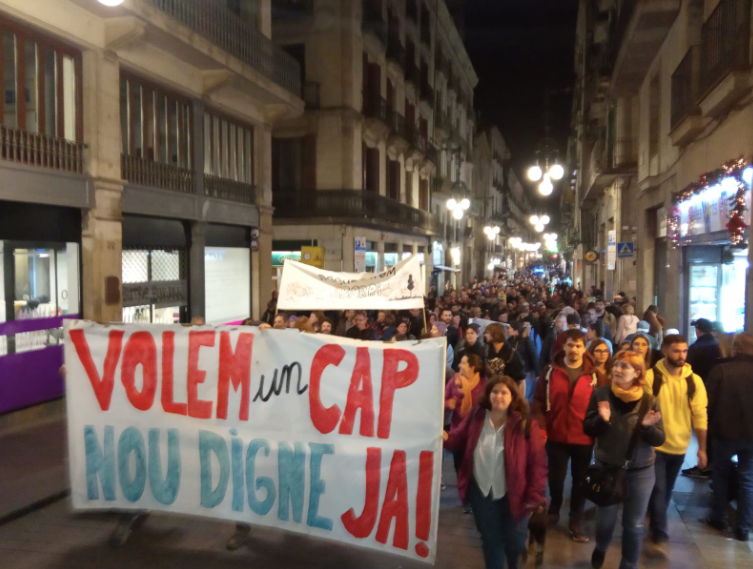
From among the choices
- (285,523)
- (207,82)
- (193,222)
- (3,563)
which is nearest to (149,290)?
(193,222)

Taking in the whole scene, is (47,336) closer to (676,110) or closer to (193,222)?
(193,222)

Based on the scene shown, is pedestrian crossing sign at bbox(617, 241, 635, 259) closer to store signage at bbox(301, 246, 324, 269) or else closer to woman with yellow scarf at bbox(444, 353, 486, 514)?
store signage at bbox(301, 246, 324, 269)

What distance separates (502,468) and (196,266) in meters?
11.3

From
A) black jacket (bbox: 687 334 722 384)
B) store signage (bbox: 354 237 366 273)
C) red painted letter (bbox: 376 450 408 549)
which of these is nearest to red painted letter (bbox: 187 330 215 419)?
red painted letter (bbox: 376 450 408 549)

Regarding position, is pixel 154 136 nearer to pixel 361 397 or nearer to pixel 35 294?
pixel 35 294

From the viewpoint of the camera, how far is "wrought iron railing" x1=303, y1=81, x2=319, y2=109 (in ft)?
72.0

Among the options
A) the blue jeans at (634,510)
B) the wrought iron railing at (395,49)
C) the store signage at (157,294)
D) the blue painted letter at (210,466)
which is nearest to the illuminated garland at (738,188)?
the blue jeans at (634,510)

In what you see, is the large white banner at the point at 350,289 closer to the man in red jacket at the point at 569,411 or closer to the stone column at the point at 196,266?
the man in red jacket at the point at 569,411

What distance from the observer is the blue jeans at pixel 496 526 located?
13.3 ft

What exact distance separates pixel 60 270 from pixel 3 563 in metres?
6.53

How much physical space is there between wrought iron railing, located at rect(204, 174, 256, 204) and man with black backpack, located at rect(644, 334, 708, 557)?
1164 cm

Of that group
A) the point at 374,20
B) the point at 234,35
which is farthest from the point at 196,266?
the point at 374,20

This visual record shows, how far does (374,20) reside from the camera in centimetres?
2350

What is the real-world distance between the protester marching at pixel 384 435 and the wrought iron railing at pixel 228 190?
393 inches
